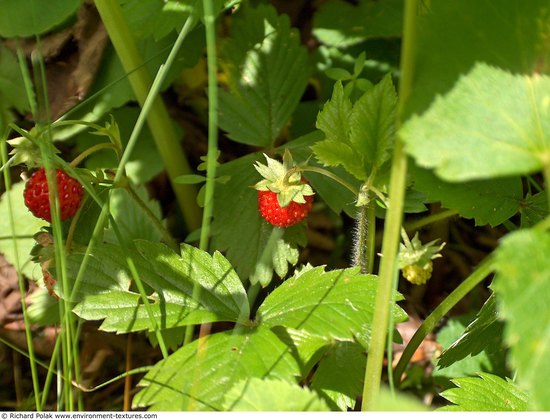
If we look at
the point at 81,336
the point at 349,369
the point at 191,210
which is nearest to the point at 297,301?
the point at 349,369

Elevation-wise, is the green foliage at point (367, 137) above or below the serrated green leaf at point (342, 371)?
above

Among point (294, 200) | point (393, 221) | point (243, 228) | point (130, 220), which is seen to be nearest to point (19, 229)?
point (130, 220)

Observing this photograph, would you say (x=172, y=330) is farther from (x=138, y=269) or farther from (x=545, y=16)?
(x=545, y=16)

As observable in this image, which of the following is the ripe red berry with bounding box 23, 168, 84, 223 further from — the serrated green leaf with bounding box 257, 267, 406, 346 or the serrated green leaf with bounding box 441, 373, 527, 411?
A: the serrated green leaf with bounding box 441, 373, 527, 411

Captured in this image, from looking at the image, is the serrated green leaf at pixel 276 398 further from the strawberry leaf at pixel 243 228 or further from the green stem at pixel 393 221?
the strawberry leaf at pixel 243 228

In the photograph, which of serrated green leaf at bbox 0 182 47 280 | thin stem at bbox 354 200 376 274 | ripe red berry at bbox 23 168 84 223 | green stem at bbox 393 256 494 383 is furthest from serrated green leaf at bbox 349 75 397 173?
serrated green leaf at bbox 0 182 47 280

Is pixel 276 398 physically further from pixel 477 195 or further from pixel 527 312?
pixel 477 195

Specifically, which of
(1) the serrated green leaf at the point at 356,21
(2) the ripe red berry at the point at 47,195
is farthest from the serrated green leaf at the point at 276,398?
(1) the serrated green leaf at the point at 356,21
